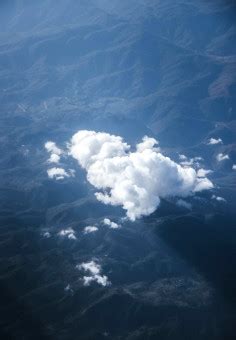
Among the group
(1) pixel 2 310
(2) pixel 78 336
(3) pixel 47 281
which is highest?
(3) pixel 47 281

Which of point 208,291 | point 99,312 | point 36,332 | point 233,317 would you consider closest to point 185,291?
point 208,291

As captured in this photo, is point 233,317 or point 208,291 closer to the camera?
point 233,317

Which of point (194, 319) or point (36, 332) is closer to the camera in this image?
point (36, 332)

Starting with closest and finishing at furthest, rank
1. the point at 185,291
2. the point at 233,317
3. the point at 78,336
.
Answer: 1. the point at 78,336
2. the point at 233,317
3. the point at 185,291

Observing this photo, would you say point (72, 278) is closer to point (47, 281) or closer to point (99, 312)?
point (47, 281)

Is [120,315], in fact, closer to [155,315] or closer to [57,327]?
[155,315]

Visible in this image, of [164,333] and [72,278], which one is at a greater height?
[72,278]

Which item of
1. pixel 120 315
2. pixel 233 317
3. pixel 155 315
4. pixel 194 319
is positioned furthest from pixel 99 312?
pixel 233 317

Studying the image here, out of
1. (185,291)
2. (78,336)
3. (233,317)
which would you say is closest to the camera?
(78,336)

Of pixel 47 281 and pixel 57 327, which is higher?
pixel 47 281
